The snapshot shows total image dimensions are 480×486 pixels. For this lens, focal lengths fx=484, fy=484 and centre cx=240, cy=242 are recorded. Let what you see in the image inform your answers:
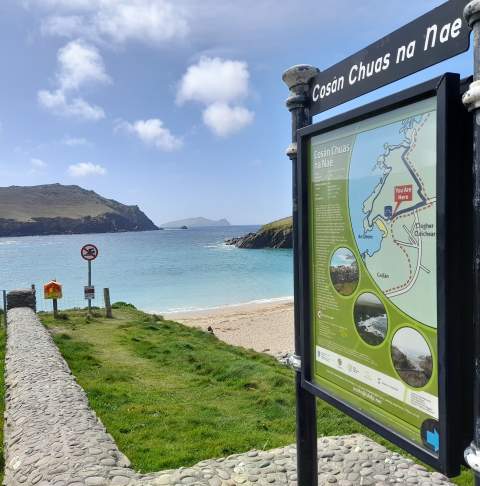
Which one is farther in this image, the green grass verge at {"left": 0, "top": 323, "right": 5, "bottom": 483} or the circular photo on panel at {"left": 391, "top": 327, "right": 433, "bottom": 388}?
the green grass verge at {"left": 0, "top": 323, "right": 5, "bottom": 483}

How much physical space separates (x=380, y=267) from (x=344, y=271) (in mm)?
438

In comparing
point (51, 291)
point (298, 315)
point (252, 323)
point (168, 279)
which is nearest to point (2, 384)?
point (298, 315)

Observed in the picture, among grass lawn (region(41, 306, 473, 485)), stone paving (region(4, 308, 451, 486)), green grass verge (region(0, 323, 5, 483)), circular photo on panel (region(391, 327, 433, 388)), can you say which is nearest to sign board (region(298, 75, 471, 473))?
circular photo on panel (region(391, 327, 433, 388))

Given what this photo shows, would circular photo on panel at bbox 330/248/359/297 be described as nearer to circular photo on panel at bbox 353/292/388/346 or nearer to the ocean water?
circular photo on panel at bbox 353/292/388/346

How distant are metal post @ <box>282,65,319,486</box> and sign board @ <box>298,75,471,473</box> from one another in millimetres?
196

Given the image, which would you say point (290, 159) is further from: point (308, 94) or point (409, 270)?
point (409, 270)

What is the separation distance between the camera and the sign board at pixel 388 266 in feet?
A: 8.37

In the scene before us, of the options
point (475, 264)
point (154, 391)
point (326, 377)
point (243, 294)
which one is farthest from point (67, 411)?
point (243, 294)

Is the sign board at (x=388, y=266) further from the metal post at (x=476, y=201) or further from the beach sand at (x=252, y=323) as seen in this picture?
the beach sand at (x=252, y=323)

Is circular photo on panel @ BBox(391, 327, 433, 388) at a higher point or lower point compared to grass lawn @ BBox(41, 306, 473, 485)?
higher

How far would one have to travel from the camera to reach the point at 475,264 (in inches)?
93.2

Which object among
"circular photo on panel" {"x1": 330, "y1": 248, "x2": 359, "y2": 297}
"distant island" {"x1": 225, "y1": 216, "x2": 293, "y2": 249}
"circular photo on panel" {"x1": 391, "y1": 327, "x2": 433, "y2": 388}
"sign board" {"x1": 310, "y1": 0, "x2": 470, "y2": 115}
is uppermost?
"sign board" {"x1": 310, "y1": 0, "x2": 470, "y2": 115}

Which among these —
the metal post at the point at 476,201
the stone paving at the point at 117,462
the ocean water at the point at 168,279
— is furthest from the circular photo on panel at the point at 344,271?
the ocean water at the point at 168,279

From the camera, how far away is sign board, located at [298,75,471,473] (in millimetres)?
2551
